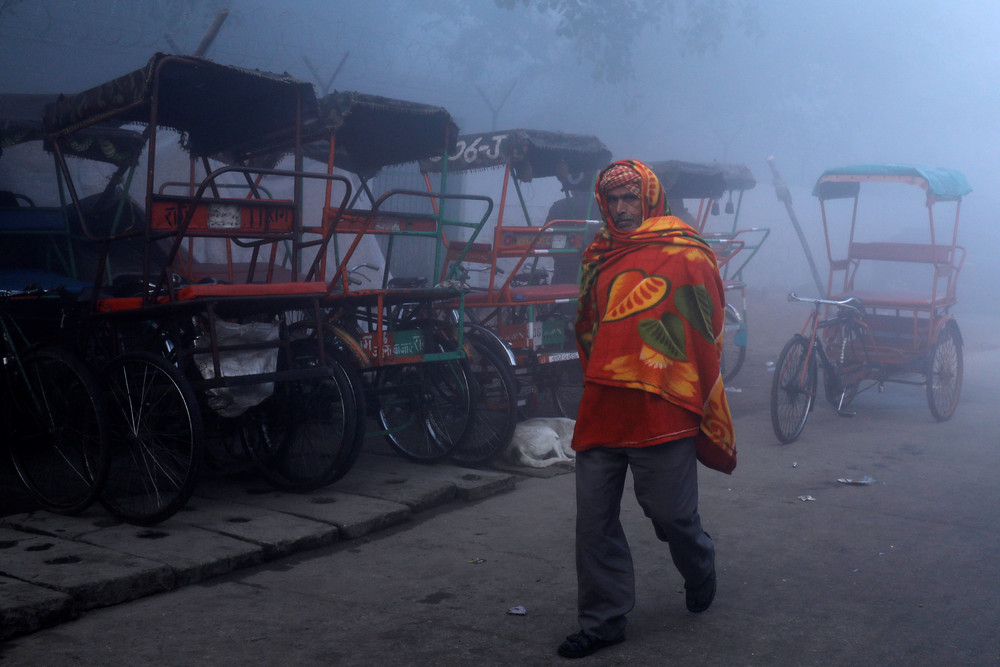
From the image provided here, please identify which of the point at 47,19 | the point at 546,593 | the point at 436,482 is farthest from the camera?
the point at 47,19

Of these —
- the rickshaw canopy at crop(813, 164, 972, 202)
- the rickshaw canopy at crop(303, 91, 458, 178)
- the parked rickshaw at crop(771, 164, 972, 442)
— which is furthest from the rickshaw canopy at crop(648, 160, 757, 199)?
the rickshaw canopy at crop(303, 91, 458, 178)

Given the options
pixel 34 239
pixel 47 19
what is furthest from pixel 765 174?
pixel 34 239

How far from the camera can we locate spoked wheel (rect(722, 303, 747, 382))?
9438mm

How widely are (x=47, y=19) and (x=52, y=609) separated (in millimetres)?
8412

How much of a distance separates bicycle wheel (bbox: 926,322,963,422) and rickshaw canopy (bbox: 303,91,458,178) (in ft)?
16.3

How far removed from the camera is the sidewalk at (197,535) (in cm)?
339

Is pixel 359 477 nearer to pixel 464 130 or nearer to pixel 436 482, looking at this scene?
pixel 436 482

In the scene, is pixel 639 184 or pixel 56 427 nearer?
pixel 639 184

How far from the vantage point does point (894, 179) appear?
8570mm

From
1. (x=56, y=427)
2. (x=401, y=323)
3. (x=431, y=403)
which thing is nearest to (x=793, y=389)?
(x=431, y=403)

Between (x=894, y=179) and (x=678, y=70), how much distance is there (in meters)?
11.3

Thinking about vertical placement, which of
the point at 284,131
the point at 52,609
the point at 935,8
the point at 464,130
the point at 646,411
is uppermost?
the point at 935,8

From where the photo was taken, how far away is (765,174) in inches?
866

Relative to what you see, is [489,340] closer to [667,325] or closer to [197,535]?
[197,535]
